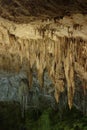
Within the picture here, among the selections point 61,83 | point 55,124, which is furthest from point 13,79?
point 61,83

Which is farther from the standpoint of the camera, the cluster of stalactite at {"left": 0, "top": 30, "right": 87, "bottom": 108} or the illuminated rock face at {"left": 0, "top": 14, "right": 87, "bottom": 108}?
the cluster of stalactite at {"left": 0, "top": 30, "right": 87, "bottom": 108}

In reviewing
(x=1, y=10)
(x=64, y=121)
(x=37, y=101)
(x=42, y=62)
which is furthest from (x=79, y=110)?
(x=1, y=10)

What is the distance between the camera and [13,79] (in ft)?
45.2

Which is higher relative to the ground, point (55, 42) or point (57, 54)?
point (55, 42)

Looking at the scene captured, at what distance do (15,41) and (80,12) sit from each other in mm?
3521

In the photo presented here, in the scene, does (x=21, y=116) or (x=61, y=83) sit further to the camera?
(x=21, y=116)

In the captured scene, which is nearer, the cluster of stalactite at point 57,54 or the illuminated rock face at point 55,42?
the illuminated rock face at point 55,42

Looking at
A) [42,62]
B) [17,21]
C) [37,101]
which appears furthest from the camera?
[37,101]

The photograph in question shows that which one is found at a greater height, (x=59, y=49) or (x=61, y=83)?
(x=59, y=49)

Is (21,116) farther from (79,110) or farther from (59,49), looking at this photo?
(59,49)

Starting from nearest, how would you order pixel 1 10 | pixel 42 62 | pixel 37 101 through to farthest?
1. pixel 1 10
2. pixel 42 62
3. pixel 37 101

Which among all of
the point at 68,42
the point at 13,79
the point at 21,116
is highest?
the point at 68,42

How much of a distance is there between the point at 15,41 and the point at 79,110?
216 inches

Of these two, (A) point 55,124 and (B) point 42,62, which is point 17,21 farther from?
(A) point 55,124
